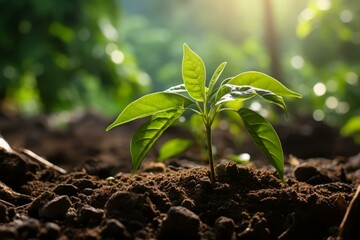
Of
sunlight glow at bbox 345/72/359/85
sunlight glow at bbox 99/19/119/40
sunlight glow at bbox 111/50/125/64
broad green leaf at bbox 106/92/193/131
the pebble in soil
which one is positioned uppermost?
sunlight glow at bbox 99/19/119/40

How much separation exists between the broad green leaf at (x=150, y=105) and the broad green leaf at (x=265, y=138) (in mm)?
169

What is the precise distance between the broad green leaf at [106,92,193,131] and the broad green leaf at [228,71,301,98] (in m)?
0.15

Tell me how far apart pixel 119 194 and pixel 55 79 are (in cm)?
410

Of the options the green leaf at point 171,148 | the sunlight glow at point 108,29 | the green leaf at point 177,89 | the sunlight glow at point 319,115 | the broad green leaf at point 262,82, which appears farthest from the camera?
the sunlight glow at point 108,29

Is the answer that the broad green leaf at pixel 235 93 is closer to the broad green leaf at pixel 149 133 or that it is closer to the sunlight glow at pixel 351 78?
the broad green leaf at pixel 149 133

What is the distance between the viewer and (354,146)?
353 centimetres

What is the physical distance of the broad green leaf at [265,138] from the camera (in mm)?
1275

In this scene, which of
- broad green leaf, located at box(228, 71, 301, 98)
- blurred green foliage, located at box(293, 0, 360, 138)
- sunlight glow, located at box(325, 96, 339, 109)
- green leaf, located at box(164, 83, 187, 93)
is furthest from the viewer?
sunlight glow, located at box(325, 96, 339, 109)

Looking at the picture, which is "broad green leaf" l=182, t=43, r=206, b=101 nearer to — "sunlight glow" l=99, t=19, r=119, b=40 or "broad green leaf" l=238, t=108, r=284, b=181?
"broad green leaf" l=238, t=108, r=284, b=181

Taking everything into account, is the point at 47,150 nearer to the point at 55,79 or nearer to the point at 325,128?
the point at 55,79

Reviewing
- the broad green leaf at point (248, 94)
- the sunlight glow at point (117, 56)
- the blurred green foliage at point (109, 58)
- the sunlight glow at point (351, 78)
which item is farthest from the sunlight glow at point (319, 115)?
the broad green leaf at point (248, 94)

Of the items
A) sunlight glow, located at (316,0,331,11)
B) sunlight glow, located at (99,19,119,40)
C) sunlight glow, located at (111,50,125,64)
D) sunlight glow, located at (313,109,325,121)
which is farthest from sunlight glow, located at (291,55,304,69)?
sunlight glow, located at (99,19,119,40)

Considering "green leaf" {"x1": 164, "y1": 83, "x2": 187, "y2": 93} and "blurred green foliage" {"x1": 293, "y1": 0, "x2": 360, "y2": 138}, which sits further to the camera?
"blurred green foliage" {"x1": 293, "y1": 0, "x2": 360, "y2": 138}

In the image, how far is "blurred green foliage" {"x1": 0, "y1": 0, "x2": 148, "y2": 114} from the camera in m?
5.02
